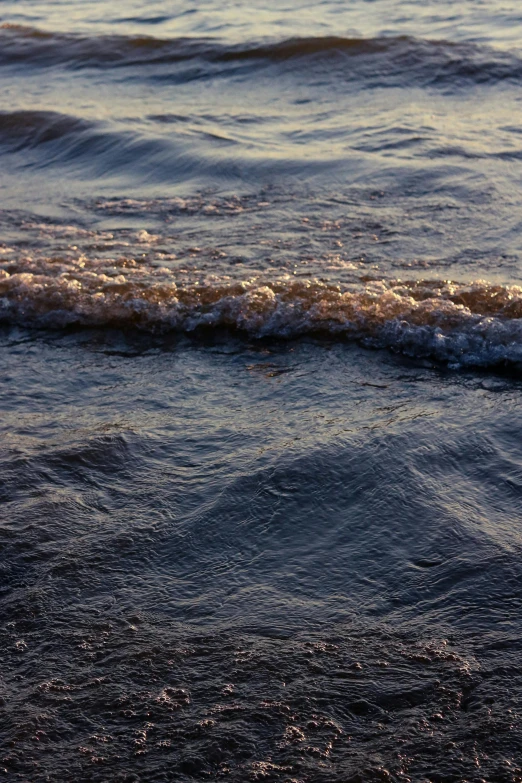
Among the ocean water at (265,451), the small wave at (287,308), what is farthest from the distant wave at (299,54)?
the small wave at (287,308)

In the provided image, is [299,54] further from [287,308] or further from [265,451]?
[265,451]

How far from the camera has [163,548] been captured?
11.0 feet

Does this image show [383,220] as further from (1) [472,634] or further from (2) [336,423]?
(1) [472,634]

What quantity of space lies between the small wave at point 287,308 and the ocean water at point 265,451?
0.02m

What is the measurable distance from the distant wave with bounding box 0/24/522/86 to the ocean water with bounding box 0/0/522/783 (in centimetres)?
140

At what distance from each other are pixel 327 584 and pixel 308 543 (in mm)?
254

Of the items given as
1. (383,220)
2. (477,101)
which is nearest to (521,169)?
(383,220)

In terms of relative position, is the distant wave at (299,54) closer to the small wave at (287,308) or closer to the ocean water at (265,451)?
the ocean water at (265,451)

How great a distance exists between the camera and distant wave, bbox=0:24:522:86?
35.8 feet

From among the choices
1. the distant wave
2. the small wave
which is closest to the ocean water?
the small wave

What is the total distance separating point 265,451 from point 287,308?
1.68m

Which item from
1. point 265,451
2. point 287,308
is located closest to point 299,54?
point 287,308

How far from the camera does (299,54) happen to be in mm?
12023

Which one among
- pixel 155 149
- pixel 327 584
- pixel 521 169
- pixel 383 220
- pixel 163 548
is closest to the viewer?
pixel 327 584
